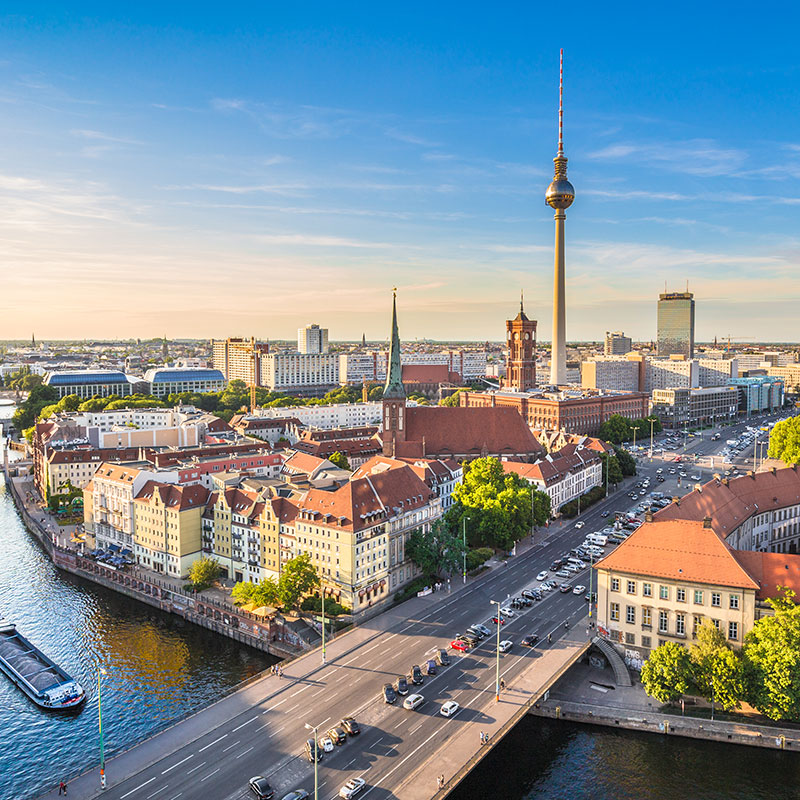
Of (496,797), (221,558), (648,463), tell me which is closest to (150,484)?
(221,558)

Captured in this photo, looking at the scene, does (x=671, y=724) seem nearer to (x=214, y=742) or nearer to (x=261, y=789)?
(x=261, y=789)

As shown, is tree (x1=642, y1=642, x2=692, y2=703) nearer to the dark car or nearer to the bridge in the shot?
the bridge

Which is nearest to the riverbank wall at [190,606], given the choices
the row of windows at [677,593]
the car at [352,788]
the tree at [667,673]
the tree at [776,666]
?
the car at [352,788]

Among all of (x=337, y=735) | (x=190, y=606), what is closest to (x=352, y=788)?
(x=337, y=735)

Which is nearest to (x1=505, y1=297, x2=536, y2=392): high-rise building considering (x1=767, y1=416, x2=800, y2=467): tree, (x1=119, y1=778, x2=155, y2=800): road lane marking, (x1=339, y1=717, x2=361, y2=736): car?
(x1=767, y1=416, x2=800, y2=467): tree

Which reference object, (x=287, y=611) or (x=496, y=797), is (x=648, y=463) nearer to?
(x=287, y=611)

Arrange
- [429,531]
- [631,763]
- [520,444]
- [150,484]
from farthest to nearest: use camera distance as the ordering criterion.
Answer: [520,444] → [150,484] → [429,531] → [631,763]

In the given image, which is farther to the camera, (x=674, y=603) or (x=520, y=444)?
(x=520, y=444)
